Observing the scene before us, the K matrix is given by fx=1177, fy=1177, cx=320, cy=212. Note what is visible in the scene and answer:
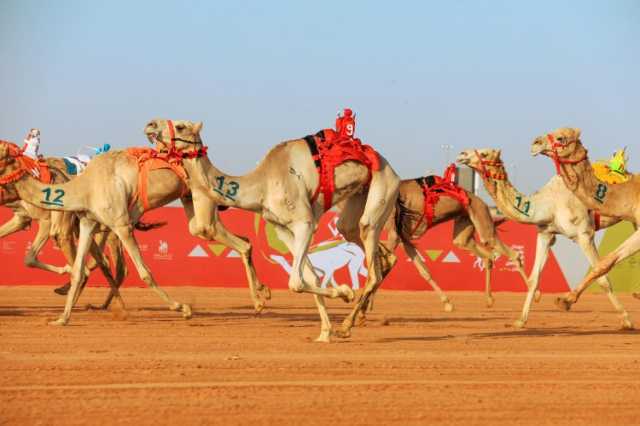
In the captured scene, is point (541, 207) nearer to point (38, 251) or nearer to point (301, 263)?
point (301, 263)

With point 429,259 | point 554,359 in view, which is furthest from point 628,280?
point 554,359

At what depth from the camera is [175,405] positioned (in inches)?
297

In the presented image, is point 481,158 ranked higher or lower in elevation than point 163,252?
higher

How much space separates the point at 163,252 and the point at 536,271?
406 inches

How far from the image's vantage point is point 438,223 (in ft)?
57.4

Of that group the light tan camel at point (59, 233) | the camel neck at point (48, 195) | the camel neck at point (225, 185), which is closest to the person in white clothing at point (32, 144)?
the light tan camel at point (59, 233)

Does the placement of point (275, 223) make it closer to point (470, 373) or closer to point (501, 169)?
point (470, 373)

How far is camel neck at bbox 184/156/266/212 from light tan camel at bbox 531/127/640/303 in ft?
11.9

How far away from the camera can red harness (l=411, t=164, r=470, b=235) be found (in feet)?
55.7

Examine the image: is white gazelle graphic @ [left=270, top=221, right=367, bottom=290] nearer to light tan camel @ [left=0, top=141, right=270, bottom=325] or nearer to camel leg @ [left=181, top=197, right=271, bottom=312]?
camel leg @ [left=181, top=197, right=271, bottom=312]

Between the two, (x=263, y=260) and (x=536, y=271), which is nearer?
(x=536, y=271)

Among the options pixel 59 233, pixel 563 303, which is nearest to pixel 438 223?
pixel 59 233

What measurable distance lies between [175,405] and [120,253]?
327 inches

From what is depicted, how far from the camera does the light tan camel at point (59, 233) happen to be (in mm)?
14969
